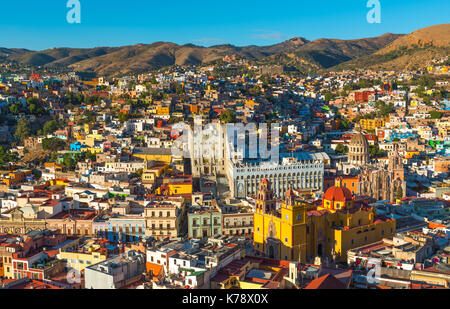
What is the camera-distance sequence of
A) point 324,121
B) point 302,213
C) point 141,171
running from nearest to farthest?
point 302,213
point 141,171
point 324,121

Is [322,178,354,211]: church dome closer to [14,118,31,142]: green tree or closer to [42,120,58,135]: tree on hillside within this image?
[42,120,58,135]: tree on hillside

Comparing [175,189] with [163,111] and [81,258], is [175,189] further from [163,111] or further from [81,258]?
[163,111]

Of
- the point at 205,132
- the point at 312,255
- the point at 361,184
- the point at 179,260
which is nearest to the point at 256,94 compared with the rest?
the point at 205,132

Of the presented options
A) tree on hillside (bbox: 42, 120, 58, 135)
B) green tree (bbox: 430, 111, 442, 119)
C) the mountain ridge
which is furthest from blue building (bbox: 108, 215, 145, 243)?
the mountain ridge

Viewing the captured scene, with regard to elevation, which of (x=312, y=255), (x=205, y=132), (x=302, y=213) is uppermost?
(x=205, y=132)

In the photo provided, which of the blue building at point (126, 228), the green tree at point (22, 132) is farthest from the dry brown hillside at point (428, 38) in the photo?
the blue building at point (126, 228)

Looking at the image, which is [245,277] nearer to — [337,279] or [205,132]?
[337,279]

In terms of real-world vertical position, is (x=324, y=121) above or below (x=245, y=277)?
above

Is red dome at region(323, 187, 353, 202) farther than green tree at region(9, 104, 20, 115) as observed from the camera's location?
No
